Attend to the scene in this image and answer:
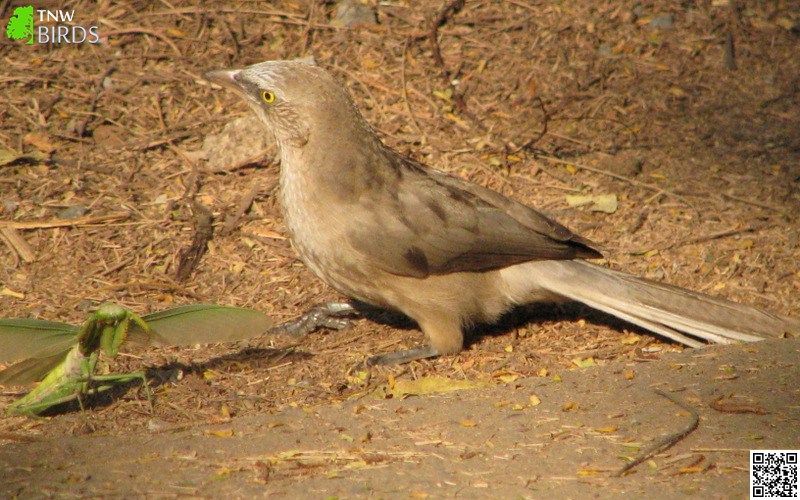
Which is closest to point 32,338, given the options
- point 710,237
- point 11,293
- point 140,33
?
point 11,293

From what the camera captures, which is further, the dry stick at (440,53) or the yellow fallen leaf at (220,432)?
the dry stick at (440,53)

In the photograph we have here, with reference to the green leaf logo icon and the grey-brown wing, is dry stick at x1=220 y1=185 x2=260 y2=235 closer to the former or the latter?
the grey-brown wing

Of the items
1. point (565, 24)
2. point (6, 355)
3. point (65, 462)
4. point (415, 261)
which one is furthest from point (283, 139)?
point (565, 24)

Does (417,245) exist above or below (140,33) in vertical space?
below

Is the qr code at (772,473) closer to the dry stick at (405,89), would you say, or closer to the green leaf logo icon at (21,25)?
the dry stick at (405,89)

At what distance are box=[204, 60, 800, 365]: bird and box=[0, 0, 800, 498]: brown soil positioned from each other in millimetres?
261

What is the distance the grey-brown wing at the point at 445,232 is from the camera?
593cm

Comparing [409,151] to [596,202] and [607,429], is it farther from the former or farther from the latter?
[607,429]

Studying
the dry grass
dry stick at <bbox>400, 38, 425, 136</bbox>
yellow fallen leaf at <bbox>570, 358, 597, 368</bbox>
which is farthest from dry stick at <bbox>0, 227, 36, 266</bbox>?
yellow fallen leaf at <bbox>570, 358, 597, 368</bbox>

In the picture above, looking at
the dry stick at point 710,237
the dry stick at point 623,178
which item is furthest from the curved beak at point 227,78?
the dry stick at point 710,237

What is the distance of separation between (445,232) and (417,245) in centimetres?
23

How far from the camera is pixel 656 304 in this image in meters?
6.07

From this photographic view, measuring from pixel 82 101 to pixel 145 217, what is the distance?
1.55m

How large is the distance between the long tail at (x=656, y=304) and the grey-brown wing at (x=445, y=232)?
141mm
